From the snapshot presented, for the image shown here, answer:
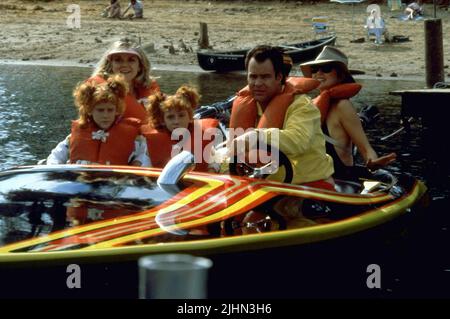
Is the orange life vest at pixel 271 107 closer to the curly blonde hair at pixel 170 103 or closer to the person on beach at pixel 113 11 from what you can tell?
the curly blonde hair at pixel 170 103

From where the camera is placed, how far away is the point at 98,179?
7.33 metres

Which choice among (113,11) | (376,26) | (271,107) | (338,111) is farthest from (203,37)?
(271,107)

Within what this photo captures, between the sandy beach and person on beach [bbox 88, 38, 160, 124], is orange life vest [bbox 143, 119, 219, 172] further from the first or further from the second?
the sandy beach

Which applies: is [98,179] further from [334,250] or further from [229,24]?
[229,24]

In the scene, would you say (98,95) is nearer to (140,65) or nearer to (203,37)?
(140,65)

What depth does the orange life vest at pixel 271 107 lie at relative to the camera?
25.2ft

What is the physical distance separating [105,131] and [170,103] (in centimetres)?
50

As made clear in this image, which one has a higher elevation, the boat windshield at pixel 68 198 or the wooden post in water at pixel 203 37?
the boat windshield at pixel 68 198

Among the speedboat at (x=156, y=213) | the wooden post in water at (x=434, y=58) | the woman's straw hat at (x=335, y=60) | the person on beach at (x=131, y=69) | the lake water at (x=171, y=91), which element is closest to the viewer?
the speedboat at (x=156, y=213)

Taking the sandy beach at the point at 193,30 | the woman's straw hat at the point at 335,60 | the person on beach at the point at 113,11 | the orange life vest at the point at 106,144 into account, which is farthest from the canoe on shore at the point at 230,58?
the orange life vest at the point at 106,144

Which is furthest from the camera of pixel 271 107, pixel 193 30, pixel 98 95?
pixel 193 30

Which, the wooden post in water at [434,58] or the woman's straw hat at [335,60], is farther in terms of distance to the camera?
the wooden post in water at [434,58]

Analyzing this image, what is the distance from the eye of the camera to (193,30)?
105ft

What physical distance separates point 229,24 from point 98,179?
25.8 meters
